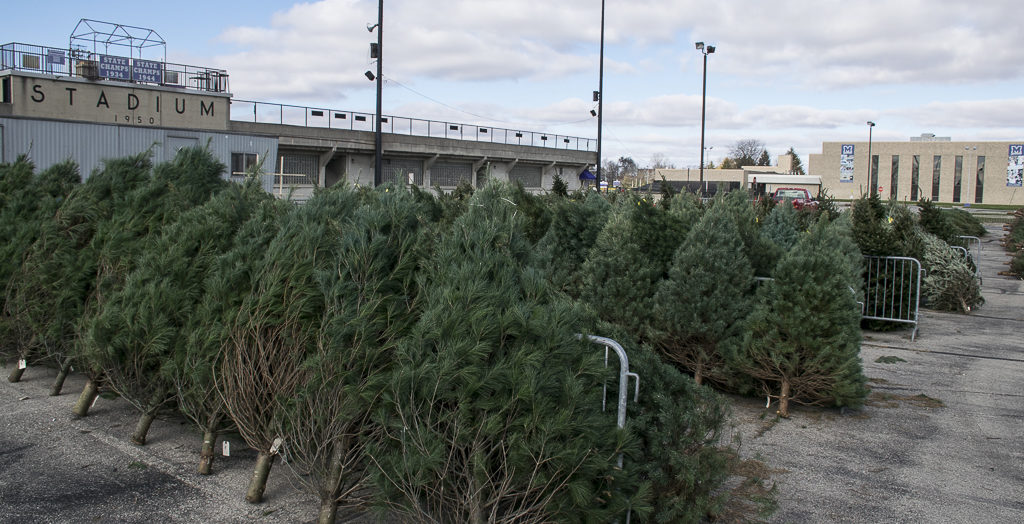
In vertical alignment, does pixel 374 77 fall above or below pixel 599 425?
above

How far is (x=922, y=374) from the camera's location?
9.03 meters

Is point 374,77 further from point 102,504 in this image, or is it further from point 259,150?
point 102,504

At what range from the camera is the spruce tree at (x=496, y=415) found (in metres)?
3.69

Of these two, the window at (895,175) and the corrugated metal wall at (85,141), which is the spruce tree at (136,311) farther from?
the window at (895,175)

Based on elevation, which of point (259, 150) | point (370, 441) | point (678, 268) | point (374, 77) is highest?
point (374, 77)

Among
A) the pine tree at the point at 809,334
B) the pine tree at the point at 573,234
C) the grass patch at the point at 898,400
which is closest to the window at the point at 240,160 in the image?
the pine tree at the point at 573,234

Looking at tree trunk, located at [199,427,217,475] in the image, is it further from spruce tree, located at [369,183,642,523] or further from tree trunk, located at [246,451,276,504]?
spruce tree, located at [369,183,642,523]

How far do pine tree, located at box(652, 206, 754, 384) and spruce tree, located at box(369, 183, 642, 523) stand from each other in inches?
150

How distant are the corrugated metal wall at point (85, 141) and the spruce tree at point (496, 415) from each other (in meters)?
18.9

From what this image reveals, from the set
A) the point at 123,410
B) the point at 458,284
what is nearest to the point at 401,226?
the point at 458,284

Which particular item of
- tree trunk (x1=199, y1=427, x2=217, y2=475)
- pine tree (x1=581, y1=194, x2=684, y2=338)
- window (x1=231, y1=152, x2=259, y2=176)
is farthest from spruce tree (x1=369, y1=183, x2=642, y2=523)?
window (x1=231, y1=152, x2=259, y2=176)

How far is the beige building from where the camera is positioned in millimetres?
83375

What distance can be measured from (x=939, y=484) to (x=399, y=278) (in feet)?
13.7

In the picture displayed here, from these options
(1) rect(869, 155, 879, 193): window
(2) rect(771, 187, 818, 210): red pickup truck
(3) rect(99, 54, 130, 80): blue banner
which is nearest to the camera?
(2) rect(771, 187, 818, 210): red pickup truck
